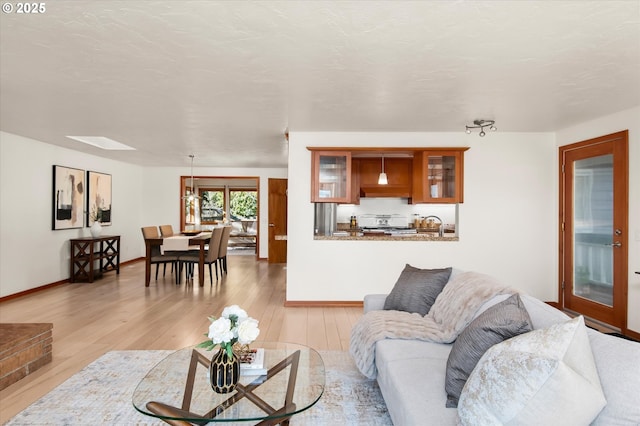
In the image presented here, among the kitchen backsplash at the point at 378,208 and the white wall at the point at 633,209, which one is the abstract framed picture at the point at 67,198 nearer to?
the kitchen backsplash at the point at 378,208

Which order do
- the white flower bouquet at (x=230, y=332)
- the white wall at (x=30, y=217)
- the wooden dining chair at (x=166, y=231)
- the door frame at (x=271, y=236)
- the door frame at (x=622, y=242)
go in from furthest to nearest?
the door frame at (x=271, y=236), the wooden dining chair at (x=166, y=231), the white wall at (x=30, y=217), the door frame at (x=622, y=242), the white flower bouquet at (x=230, y=332)

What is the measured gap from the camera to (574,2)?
1942 millimetres

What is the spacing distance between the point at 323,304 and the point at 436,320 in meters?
2.59

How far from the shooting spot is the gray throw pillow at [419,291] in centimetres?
302

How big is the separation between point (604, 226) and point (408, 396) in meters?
3.88

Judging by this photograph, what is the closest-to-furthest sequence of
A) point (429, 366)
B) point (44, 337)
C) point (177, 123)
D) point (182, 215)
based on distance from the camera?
point (429, 366) < point (44, 337) < point (177, 123) < point (182, 215)

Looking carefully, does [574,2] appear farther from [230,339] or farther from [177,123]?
[177,123]

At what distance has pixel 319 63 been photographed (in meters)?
2.77

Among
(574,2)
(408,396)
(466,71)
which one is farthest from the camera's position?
(466,71)

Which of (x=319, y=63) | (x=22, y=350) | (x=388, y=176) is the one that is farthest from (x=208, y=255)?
(x=319, y=63)

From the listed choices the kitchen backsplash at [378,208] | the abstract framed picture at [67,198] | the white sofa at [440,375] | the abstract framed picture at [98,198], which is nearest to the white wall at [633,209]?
the white sofa at [440,375]

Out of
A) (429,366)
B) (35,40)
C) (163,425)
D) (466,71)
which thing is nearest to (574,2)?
(466,71)

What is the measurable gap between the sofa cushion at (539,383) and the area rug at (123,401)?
120 centimetres

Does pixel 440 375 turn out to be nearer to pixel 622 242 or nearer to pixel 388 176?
pixel 622 242
